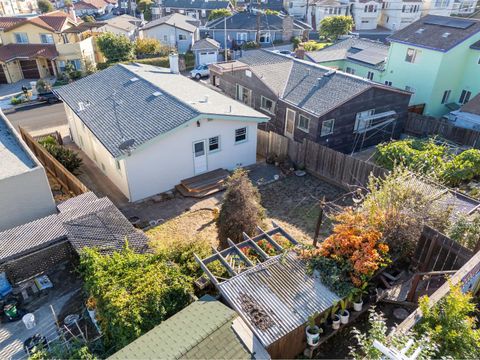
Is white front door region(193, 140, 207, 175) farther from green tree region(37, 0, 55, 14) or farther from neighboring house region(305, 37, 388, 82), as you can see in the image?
green tree region(37, 0, 55, 14)

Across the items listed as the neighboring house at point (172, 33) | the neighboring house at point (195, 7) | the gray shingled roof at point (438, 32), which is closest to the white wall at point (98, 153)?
the gray shingled roof at point (438, 32)

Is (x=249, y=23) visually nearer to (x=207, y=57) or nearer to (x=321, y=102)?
(x=207, y=57)

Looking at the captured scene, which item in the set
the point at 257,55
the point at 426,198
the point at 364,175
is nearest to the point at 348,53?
the point at 257,55

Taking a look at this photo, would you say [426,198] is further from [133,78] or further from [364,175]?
[133,78]

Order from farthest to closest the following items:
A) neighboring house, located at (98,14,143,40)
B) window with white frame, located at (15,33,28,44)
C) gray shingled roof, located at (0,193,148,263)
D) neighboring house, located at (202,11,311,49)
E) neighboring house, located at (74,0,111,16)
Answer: neighboring house, located at (74,0,111,16) < neighboring house, located at (202,11,311,49) < neighboring house, located at (98,14,143,40) < window with white frame, located at (15,33,28,44) < gray shingled roof, located at (0,193,148,263)

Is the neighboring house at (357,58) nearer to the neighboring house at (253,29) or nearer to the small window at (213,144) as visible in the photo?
the small window at (213,144)

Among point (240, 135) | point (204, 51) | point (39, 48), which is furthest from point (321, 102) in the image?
point (39, 48)

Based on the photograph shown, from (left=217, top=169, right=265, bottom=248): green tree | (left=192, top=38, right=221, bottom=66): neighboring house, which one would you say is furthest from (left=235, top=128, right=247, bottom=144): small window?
(left=192, top=38, right=221, bottom=66): neighboring house
